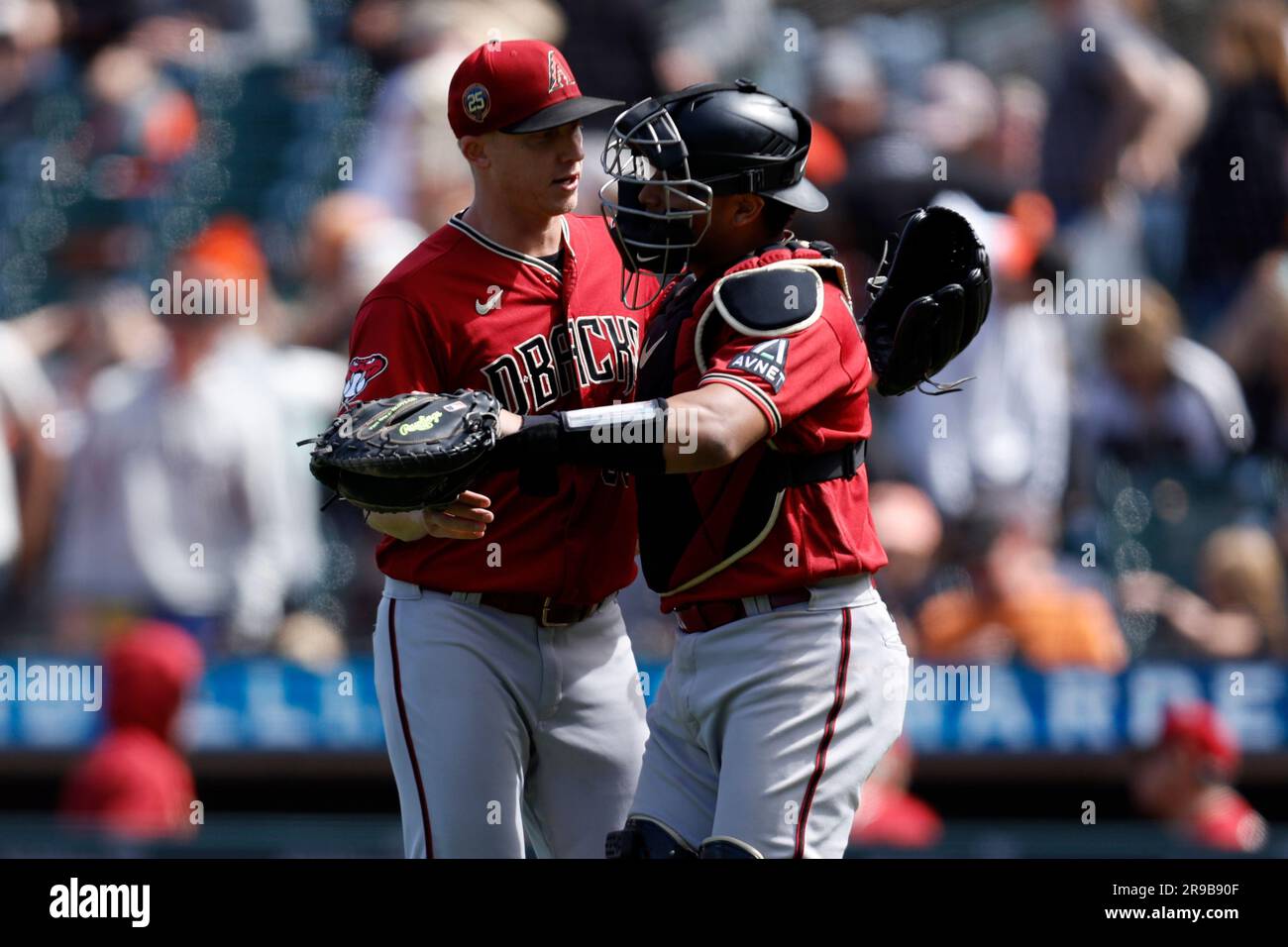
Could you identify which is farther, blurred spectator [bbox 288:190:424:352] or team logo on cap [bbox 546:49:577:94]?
blurred spectator [bbox 288:190:424:352]

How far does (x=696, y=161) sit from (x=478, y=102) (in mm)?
589

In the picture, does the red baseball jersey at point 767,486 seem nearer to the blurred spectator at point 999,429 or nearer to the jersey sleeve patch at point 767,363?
the jersey sleeve patch at point 767,363

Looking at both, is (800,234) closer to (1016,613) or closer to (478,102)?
(1016,613)

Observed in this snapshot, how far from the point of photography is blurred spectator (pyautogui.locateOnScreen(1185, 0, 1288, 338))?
21.5 ft

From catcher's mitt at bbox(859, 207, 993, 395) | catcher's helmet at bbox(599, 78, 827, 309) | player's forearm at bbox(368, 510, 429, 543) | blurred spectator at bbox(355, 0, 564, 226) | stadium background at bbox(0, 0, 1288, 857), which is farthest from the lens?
blurred spectator at bbox(355, 0, 564, 226)

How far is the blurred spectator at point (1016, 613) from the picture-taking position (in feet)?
19.7

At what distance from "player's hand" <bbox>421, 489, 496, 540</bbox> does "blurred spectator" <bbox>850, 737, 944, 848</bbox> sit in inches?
103

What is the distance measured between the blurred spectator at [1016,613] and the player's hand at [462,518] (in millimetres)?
3096

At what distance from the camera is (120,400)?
6.14 metres

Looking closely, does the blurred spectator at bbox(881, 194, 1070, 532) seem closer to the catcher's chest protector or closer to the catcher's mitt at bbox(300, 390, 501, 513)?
the catcher's chest protector

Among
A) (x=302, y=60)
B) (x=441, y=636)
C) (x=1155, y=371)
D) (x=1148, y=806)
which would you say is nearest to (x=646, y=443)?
(x=441, y=636)

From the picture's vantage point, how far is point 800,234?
6.15 metres

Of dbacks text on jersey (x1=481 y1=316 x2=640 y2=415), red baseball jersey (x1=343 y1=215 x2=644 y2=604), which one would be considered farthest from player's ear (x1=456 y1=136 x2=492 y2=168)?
dbacks text on jersey (x1=481 y1=316 x2=640 y2=415)

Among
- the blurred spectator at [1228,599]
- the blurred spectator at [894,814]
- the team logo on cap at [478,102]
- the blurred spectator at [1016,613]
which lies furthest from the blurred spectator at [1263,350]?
the team logo on cap at [478,102]
